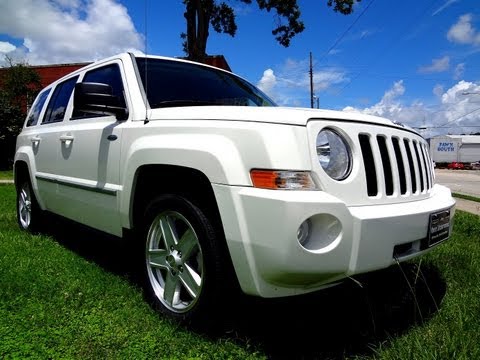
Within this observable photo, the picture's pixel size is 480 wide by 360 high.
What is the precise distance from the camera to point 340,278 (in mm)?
2125

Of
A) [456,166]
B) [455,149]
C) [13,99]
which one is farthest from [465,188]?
[455,149]

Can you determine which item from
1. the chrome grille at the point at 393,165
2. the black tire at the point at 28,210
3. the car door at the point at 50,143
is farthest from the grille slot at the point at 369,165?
the black tire at the point at 28,210

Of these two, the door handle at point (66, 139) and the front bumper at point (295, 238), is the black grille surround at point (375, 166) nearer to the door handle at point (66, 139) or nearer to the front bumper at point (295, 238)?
the front bumper at point (295, 238)

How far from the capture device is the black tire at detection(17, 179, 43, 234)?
4.98 meters

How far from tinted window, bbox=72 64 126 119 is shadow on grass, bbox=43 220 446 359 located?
104 cm

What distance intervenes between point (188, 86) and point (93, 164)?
0.94 m

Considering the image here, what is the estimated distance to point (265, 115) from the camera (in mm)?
2172

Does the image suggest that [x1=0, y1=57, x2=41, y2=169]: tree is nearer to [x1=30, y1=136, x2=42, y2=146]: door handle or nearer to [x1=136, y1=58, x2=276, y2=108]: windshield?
[x1=30, y1=136, x2=42, y2=146]: door handle

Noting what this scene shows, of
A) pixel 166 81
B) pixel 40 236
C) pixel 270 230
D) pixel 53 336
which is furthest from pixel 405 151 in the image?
pixel 40 236

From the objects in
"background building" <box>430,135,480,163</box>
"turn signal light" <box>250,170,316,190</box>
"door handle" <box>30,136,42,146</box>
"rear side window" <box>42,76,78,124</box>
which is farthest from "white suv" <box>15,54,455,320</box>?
"background building" <box>430,135,480,163</box>

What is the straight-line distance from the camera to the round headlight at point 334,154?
220 centimetres

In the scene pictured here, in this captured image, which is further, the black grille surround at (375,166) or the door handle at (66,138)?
the door handle at (66,138)

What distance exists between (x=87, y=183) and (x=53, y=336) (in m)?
1.28

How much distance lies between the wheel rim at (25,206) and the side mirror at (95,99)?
2635 millimetres
